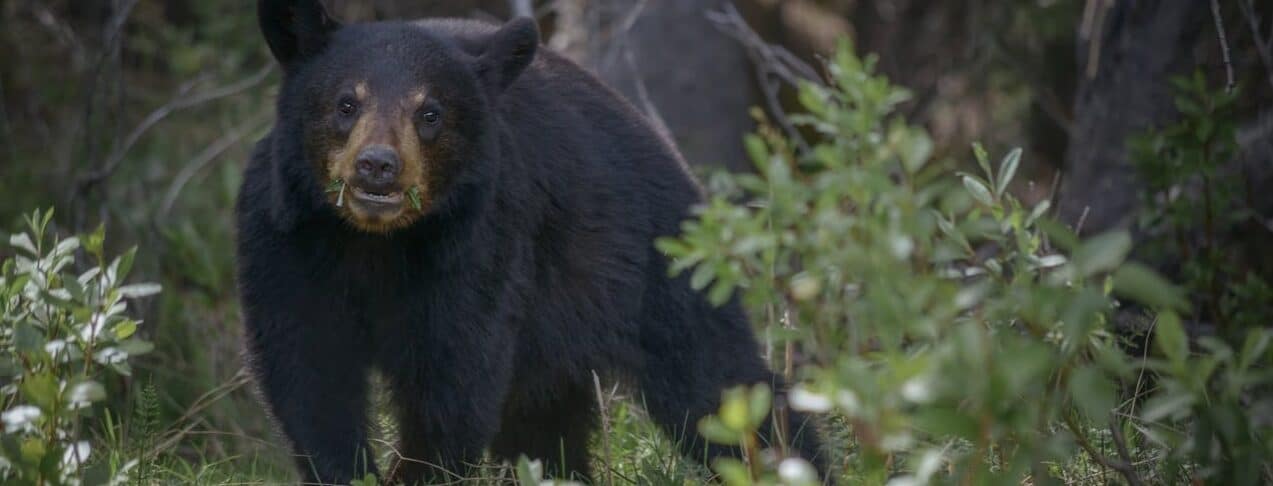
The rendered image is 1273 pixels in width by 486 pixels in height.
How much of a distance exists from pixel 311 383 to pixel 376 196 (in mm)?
584

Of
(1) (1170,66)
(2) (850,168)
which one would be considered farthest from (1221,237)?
(2) (850,168)

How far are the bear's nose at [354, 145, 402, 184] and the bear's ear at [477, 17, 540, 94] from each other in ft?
1.73

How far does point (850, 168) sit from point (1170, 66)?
458cm

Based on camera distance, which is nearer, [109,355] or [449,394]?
[109,355]

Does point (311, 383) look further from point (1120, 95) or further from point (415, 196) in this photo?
point (1120, 95)

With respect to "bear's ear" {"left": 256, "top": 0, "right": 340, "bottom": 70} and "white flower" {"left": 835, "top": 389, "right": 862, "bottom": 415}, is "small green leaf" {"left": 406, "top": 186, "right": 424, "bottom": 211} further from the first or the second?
"white flower" {"left": 835, "top": 389, "right": 862, "bottom": 415}

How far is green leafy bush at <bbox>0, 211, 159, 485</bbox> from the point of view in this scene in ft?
10.6

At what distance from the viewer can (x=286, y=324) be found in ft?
13.9

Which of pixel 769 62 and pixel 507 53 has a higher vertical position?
pixel 507 53

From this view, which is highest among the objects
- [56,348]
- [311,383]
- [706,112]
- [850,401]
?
[850,401]

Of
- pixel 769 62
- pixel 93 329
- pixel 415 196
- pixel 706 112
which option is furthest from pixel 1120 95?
pixel 93 329

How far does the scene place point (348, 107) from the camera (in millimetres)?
4191

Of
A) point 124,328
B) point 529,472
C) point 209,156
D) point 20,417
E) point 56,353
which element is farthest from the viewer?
point 209,156

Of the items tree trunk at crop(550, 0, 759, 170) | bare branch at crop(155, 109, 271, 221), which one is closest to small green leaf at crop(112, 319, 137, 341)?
bare branch at crop(155, 109, 271, 221)
